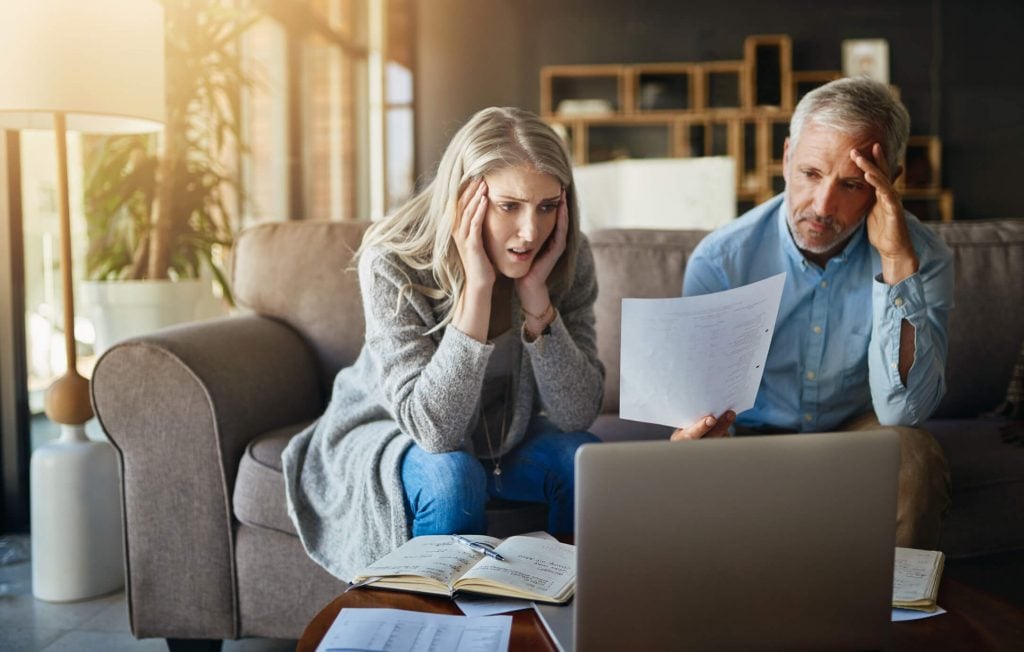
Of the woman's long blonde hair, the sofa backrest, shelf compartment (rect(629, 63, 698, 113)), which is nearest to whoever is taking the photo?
the woman's long blonde hair

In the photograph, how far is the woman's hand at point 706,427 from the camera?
1125 millimetres

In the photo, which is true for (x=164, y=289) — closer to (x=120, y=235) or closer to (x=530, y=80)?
(x=120, y=235)

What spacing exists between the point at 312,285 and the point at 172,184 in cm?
89

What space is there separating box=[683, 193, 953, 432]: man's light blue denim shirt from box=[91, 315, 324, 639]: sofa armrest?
0.94 metres

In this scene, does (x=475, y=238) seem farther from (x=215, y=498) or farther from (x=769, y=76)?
(x=769, y=76)

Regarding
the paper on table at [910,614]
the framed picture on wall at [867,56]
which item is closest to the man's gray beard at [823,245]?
the paper on table at [910,614]

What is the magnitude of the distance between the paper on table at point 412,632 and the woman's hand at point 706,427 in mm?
372

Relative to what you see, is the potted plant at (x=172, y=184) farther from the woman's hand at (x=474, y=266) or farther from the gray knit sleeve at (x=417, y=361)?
the woman's hand at (x=474, y=266)

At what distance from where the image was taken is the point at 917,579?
0.98m

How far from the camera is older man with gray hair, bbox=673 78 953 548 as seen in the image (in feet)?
4.53

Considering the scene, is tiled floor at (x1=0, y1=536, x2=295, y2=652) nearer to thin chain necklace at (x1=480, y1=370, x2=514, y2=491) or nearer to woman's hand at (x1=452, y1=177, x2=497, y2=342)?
thin chain necklace at (x1=480, y1=370, x2=514, y2=491)

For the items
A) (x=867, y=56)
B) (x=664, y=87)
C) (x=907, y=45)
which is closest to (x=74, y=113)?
(x=664, y=87)

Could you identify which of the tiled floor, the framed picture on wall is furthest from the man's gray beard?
the framed picture on wall

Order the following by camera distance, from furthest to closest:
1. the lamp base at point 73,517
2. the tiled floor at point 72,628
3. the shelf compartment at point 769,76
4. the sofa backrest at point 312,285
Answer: the shelf compartment at point 769,76
the sofa backrest at point 312,285
the lamp base at point 73,517
the tiled floor at point 72,628
